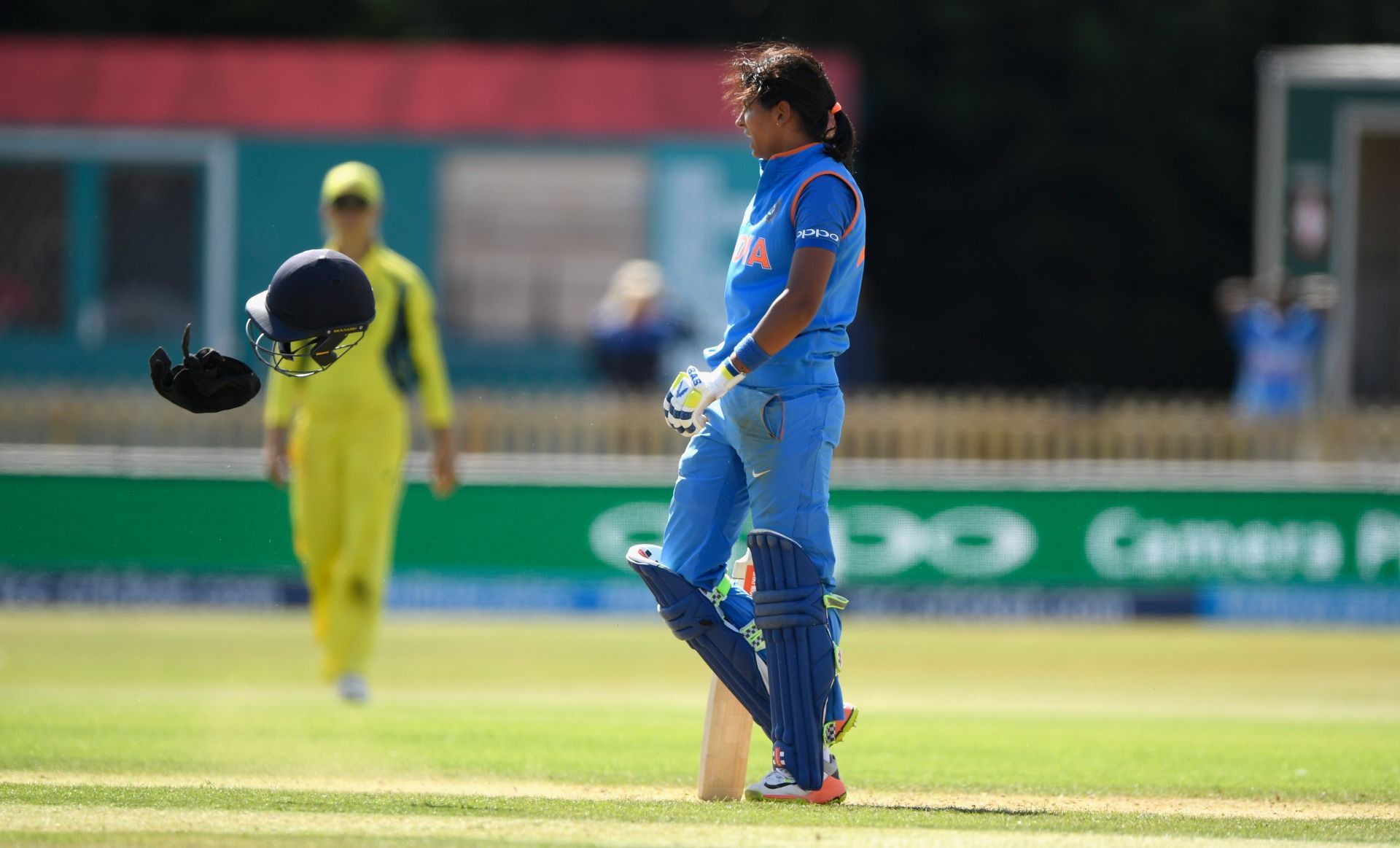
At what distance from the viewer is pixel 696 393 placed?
5.89 m

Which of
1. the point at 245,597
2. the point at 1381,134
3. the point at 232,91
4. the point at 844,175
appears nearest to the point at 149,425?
the point at 245,597

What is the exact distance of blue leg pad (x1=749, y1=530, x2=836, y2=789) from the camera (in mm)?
5922

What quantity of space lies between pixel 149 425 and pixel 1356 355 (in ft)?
41.6

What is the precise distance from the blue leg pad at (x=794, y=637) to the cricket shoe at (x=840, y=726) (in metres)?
0.16

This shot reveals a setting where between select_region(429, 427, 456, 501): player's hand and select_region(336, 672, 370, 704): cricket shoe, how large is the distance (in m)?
1.05

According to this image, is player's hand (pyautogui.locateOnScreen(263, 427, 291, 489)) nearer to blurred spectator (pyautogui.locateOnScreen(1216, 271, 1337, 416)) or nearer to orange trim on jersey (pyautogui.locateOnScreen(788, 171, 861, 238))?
orange trim on jersey (pyautogui.locateOnScreen(788, 171, 861, 238))

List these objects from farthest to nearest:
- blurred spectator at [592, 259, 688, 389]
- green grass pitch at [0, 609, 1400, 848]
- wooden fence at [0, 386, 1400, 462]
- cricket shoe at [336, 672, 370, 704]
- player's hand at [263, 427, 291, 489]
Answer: blurred spectator at [592, 259, 688, 389] → wooden fence at [0, 386, 1400, 462] → player's hand at [263, 427, 291, 489] → cricket shoe at [336, 672, 370, 704] → green grass pitch at [0, 609, 1400, 848]

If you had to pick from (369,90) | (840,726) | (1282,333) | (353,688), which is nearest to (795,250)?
(840,726)

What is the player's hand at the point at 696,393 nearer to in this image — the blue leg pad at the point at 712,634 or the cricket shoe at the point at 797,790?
the blue leg pad at the point at 712,634

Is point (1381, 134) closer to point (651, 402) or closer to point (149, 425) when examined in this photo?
point (651, 402)

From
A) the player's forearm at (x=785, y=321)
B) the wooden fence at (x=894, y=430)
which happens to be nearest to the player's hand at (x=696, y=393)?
the player's forearm at (x=785, y=321)

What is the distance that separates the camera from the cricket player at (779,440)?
5922 mm

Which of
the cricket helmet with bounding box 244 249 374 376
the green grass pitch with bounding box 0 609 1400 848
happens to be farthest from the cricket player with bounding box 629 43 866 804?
the cricket helmet with bounding box 244 249 374 376

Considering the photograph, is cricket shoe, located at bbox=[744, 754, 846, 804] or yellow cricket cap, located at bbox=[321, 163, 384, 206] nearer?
cricket shoe, located at bbox=[744, 754, 846, 804]
